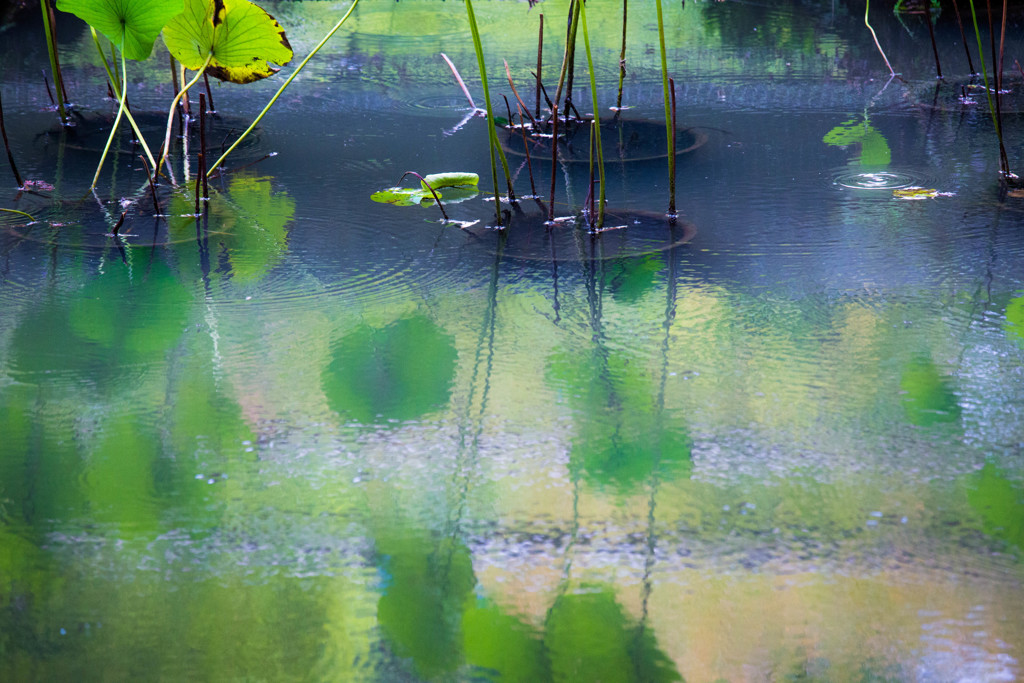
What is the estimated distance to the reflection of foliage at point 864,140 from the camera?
93.5 inches

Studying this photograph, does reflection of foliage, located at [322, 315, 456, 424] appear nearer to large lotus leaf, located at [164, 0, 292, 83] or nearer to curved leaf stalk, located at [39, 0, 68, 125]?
large lotus leaf, located at [164, 0, 292, 83]

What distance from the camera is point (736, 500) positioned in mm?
999

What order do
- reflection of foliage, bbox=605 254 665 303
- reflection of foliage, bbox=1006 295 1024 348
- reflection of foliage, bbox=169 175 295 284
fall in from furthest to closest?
1. reflection of foliage, bbox=169 175 295 284
2. reflection of foliage, bbox=605 254 665 303
3. reflection of foliage, bbox=1006 295 1024 348

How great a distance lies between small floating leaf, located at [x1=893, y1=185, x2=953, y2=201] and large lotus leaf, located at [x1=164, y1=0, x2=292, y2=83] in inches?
57.3

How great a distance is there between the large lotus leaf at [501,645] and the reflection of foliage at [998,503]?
509 mm

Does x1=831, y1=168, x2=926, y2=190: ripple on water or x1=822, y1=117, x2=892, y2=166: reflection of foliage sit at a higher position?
x1=822, y1=117, x2=892, y2=166: reflection of foliage

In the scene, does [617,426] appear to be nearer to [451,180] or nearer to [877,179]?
[451,180]

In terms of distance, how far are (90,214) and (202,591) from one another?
1.39 metres

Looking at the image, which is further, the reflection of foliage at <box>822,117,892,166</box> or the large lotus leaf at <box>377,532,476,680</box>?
the reflection of foliage at <box>822,117,892,166</box>

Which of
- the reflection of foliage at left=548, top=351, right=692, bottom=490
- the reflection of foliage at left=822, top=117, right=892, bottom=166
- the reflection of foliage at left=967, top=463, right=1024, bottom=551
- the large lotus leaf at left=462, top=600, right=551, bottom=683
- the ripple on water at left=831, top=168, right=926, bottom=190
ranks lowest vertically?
the large lotus leaf at left=462, top=600, right=551, bottom=683

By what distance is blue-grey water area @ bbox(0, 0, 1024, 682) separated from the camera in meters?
0.82

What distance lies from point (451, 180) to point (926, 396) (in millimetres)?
1293

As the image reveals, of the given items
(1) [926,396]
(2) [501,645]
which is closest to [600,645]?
(2) [501,645]

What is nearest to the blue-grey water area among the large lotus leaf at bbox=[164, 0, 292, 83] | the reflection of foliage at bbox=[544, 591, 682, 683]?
the reflection of foliage at bbox=[544, 591, 682, 683]
